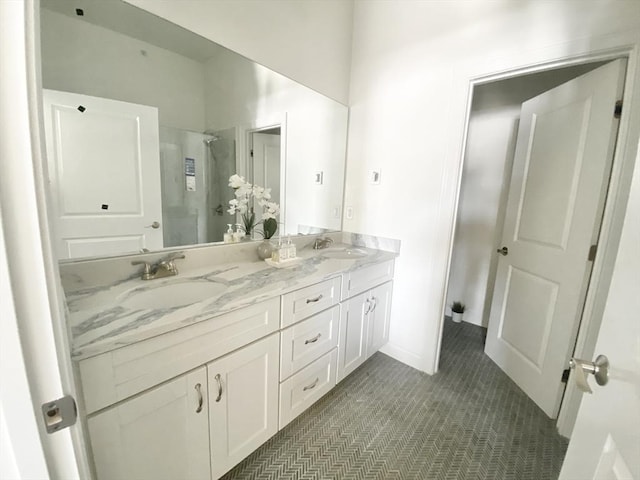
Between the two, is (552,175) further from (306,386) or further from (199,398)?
(199,398)

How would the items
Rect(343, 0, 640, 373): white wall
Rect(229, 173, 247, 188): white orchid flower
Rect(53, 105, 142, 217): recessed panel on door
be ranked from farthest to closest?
Rect(229, 173, 247, 188): white orchid flower, Rect(343, 0, 640, 373): white wall, Rect(53, 105, 142, 217): recessed panel on door

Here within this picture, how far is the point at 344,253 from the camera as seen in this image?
1996 millimetres

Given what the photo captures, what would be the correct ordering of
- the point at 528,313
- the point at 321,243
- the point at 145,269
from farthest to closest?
the point at 321,243, the point at 528,313, the point at 145,269

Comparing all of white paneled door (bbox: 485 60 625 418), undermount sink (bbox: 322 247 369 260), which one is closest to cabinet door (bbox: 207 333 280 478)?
undermount sink (bbox: 322 247 369 260)

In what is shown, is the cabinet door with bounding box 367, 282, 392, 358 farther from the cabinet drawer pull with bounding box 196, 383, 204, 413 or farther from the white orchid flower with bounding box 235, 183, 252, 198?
the cabinet drawer pull with bounding box 196, 383, 204, 413

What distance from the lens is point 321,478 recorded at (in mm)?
1208

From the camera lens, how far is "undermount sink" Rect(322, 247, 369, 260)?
1910 mm

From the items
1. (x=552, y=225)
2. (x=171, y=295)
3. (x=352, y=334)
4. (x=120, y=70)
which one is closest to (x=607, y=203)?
(x=552, y=225)

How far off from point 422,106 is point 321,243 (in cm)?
121

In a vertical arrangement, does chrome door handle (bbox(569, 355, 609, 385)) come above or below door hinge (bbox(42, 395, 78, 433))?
above

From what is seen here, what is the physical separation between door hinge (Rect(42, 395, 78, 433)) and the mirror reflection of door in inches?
54.0

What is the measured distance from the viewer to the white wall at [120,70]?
996 mm

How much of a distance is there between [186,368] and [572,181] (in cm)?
214

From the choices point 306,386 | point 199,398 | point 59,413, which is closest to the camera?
point 59,413
